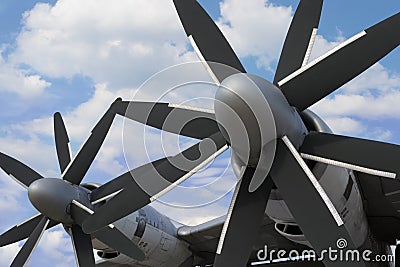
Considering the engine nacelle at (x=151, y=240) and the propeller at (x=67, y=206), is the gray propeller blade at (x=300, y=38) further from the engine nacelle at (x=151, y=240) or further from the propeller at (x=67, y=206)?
the engine nacelle at (x=151, y=240)

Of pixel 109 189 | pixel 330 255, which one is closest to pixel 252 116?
pixel 330 255

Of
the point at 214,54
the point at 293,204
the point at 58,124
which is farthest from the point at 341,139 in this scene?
the point at 58,124

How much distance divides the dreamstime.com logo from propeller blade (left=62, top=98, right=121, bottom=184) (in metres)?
5.12

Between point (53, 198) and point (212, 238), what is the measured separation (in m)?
4.69

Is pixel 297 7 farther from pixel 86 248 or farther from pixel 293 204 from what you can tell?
pixel 86 248

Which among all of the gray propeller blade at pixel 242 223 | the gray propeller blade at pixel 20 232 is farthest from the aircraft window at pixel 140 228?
the gray propeller blade at pixel 242 223

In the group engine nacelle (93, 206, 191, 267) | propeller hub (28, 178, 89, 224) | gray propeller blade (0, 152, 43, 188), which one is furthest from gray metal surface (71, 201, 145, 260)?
gray propeller blade (0, 152, 43, 188)

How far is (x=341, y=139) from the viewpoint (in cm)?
746

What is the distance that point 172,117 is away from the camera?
8.45 meters

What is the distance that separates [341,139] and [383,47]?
141 centimetres

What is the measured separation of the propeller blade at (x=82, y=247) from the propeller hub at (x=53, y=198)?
1.00ft

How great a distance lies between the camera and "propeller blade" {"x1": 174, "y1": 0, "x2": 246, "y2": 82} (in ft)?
26.6
